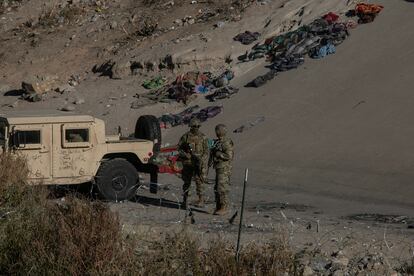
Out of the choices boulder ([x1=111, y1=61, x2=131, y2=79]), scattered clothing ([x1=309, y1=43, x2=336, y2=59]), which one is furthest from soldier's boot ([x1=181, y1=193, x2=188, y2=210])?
boulder ([x1=111, y1=61, x2=131, y2=79])

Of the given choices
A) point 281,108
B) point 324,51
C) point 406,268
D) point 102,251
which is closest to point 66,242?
point 102,251

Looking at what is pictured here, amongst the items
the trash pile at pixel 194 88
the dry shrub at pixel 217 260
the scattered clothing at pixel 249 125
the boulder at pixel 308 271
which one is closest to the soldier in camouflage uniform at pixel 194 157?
the boulder at pixel 308 271

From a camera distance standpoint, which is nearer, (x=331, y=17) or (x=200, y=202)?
(x=200, y=202)

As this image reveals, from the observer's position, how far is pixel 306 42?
24.6 metres

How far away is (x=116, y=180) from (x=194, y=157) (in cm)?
169

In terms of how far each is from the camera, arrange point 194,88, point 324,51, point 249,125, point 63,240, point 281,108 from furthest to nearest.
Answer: point 194,88 < point 324,51 < point 281,108 < point 249,125 < point 63,240

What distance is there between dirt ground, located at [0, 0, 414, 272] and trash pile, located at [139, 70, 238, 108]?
372 mm

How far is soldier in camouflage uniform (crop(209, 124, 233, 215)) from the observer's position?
13508 mm

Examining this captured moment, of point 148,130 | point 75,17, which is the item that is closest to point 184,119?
point 148,130

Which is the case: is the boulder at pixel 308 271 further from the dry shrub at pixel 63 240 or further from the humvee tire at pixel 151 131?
the humvee tire at pixel 151 131

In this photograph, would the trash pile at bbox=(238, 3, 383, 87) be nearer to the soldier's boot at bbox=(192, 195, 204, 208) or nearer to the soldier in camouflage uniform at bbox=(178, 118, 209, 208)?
the soldier's boot at bbox=(192, 195, 204, 208)

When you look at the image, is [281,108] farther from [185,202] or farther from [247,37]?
[185,202]

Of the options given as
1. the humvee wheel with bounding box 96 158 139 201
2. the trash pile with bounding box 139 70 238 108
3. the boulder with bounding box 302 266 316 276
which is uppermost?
the trash pile with bounding box 139 70 238 108

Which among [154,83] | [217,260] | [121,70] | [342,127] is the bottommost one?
[217,260]
